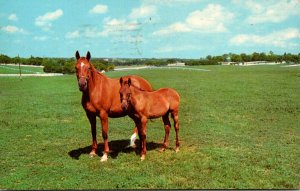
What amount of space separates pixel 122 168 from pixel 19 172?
2.32m

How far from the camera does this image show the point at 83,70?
28.1ft

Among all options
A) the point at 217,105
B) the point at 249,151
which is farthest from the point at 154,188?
the point at 217,105

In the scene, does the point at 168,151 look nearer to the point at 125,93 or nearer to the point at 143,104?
the point at 143,104

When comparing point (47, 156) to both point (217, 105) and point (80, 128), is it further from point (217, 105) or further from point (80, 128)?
point (217, 105)

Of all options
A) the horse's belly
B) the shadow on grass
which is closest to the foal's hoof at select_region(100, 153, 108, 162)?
the shadow on grass

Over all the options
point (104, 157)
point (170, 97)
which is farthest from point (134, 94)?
point (104, 157)

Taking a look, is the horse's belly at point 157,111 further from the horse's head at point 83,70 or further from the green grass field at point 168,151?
the horse's head at point 83,70

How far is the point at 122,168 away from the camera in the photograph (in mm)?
8789

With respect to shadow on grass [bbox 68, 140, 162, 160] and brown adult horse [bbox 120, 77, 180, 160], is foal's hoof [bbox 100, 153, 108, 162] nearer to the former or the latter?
shadow on grass [bbox 68, 140, 162, 160]

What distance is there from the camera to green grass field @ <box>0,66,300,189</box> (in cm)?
801

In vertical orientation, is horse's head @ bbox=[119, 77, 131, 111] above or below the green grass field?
above

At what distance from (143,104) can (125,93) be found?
2.50 feet

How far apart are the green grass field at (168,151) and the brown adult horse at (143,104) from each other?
3.01 ft

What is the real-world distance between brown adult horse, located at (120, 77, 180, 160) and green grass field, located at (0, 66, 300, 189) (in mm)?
917
